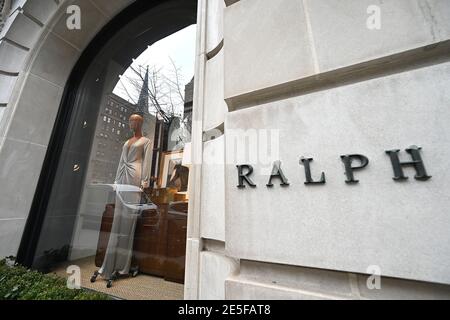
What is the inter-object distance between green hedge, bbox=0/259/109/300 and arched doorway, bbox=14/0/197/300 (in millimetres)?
1044

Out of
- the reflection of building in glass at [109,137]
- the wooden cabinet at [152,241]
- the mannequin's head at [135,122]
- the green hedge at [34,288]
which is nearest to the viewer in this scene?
the green hedge at [34,288]

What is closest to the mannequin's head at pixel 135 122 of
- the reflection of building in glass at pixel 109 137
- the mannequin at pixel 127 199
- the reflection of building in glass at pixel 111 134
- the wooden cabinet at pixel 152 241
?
the mannequin at pixel 127 199

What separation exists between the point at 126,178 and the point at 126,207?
538 mm

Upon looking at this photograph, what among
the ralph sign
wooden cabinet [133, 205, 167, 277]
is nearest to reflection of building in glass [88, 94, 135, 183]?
wooden cabinet [133, 205, 167, 277]

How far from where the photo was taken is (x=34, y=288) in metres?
2.19

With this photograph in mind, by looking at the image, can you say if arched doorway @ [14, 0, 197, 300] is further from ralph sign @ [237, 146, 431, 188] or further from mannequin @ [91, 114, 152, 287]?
ralph sign @ [237, 146, 431, 188]

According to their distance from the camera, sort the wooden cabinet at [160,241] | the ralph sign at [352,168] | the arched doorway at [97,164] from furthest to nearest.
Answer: the arched doorway at [97,164]
the wooden cabinet at [160,241]
the ralph sign at [352,168]

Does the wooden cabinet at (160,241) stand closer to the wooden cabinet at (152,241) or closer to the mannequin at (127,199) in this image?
the wooden cabinet at (152,241)

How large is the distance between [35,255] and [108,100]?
3388 mm

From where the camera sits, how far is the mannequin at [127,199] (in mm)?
3109

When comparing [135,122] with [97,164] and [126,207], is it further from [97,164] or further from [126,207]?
[126,207]

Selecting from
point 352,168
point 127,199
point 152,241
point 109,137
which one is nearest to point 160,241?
point 152,241

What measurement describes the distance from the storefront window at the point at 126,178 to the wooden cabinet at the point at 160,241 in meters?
0.01

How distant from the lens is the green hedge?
201cm
